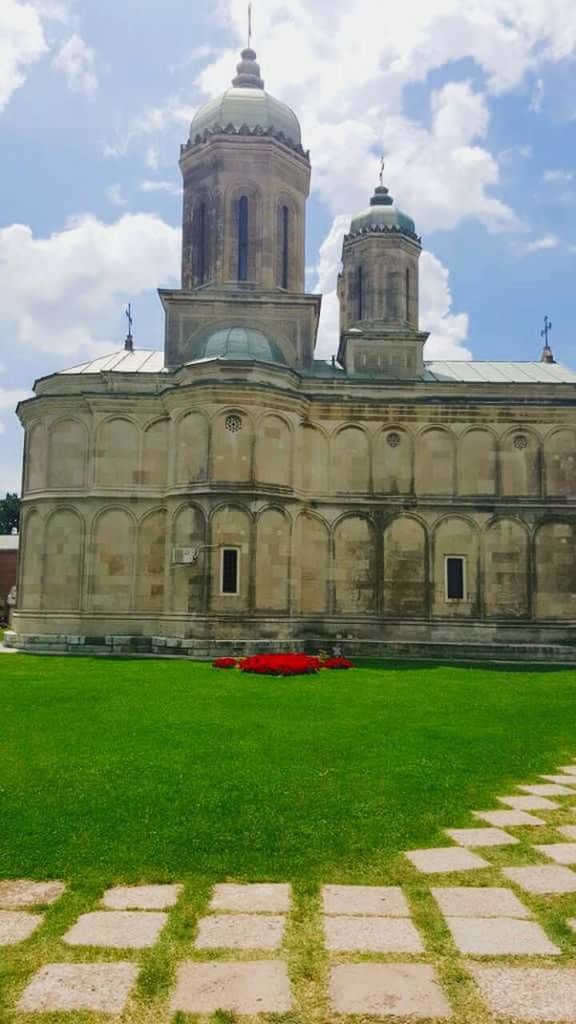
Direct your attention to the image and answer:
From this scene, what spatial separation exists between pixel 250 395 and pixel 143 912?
77.5 ft

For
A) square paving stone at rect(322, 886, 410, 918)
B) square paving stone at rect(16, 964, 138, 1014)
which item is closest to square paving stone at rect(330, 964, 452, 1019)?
square paving stone at rect(322, 886, 410, 918)

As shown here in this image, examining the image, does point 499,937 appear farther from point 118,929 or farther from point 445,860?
point 118,929

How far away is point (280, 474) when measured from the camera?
92.6 ft

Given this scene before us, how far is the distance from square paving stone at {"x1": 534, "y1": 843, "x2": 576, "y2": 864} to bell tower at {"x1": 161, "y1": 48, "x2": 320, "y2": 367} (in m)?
26.4

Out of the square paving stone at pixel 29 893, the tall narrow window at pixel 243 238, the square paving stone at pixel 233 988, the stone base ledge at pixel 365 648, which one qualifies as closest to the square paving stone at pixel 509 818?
the square paving stone at pixel 233 988

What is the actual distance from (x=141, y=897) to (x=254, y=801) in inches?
99.0

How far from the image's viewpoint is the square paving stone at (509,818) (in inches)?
287

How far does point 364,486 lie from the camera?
3038cm

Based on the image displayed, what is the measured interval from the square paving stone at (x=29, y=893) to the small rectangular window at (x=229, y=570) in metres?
21.0

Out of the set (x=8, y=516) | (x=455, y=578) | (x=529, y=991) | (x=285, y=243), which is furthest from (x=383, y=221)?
(x=8, y=516)

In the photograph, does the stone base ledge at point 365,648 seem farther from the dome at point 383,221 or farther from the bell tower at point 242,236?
the dome at point 383,221

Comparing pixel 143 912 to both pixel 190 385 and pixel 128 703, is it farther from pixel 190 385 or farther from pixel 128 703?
pixel 190 385

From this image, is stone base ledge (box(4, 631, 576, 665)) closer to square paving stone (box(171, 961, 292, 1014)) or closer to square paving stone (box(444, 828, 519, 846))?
square paving stone (box(444, 828, 519, 846))

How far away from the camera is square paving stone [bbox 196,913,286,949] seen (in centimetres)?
465
